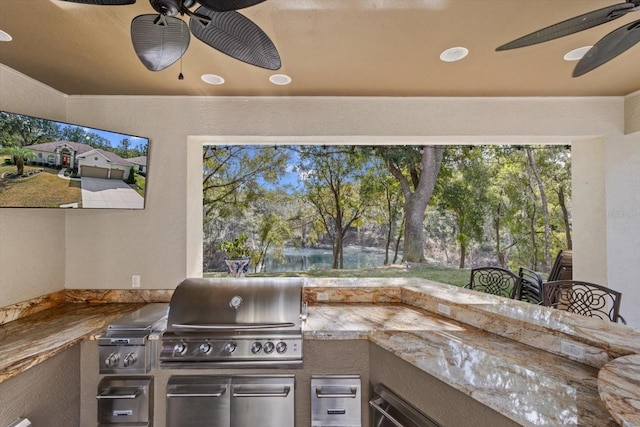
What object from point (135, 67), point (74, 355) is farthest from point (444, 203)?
point (74, 355)

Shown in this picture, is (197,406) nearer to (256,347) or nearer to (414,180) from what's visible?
(256,347)

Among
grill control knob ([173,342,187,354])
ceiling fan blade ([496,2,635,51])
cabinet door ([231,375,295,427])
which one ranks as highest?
ceiling fan blade ([496,2,635,51])

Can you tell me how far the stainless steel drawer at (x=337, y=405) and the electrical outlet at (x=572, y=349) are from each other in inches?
42.1

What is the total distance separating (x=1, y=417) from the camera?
4.69ft

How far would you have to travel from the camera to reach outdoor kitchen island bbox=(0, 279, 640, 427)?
112 centimetres

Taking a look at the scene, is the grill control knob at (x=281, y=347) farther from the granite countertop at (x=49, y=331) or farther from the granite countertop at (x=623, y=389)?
the granite countertop at (x=623, y=389)

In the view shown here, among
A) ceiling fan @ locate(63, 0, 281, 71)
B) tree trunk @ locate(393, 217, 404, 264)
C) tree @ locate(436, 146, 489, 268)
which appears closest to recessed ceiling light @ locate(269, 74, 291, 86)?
ceiling fan @ locate(63, 0, 281, 71)

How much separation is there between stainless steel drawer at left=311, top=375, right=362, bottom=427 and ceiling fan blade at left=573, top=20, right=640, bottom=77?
226 cm

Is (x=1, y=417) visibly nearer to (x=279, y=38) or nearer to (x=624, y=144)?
(x=279, y=38)

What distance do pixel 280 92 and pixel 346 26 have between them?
1.04m

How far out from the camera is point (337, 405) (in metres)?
1.84

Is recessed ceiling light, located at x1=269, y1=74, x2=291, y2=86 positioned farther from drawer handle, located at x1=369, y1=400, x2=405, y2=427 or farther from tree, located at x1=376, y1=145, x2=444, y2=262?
tree, located at x1=376, y1=145, x2=444, y2=262

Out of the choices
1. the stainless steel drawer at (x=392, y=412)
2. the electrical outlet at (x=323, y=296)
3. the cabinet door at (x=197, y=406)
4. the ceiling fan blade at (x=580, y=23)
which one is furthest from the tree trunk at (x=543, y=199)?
the cabinet door at (x=197, y=406)

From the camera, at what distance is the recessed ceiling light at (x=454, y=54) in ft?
6.53
